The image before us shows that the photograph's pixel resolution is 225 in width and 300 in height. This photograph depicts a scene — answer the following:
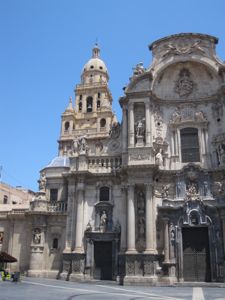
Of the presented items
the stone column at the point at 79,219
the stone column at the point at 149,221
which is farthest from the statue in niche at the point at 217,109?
the stone column at the point at 79,219

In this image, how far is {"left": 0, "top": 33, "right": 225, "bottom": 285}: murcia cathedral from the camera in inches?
1029

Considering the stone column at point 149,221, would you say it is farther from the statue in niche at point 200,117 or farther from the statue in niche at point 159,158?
the statue in niche at point 200,117

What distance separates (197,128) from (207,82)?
15.3 ft

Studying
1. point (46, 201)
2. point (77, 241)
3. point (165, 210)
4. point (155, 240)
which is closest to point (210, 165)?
point (165, 210)

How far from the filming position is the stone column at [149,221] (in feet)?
83.8

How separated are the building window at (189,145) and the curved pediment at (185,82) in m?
3.23

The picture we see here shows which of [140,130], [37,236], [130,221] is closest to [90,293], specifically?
[130,221]

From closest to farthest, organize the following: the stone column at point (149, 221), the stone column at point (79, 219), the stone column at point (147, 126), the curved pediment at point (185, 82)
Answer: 1. the stone column at point (149, 221)
2. the stone column at point (79, 219)
3. the stone column at point (147, 126)
4. the curved pediment at point (185, 82)

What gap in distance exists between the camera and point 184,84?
3175 cm

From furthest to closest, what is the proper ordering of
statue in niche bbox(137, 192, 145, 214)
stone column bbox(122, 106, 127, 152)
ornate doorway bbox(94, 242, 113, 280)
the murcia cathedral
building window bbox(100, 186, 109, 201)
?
stone column bbox(122, 106, 127, 152) < building window bbox(100, 186, 109, 201) < statue in niche bbox(137, 192, 145, 214) < ornate doorway bbox(94, 242, 113, 280) < the murcia cathedral

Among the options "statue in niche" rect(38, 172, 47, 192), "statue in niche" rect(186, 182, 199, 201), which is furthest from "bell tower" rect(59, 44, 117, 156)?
"statue in niche" rect(186, 182, 199, 201)

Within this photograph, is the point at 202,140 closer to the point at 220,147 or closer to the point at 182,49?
the point at 220,147

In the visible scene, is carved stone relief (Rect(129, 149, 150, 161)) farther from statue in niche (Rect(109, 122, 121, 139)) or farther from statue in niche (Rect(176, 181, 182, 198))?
statue in niche (Rect(109, 122, 121, 139))

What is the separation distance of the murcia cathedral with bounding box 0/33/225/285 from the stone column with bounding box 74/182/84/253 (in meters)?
0.08
